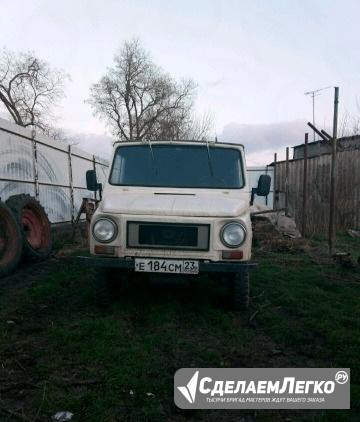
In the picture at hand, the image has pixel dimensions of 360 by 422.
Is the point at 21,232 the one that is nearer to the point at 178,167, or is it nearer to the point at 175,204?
the point at 178,167

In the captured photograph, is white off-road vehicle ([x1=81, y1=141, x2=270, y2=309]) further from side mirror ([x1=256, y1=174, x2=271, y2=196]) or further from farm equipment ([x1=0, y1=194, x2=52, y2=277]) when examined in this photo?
farm equipment ([x1=0, y1=194, x2=52, y2=277])

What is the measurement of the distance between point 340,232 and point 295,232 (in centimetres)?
248

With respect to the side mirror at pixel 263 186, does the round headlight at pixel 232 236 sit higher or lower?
lower

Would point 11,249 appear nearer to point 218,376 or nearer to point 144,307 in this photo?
point 144,307

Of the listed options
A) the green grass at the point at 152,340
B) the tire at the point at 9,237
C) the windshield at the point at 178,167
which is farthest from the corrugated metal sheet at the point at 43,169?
the windshield at the point at 178,167

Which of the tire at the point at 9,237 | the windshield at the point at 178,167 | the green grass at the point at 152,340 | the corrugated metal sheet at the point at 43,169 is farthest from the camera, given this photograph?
the corrugated metal sheet at the point at 43,169

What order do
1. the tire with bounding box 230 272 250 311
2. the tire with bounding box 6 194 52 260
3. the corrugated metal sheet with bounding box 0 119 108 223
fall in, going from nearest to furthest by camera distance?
1. the tire with bounding box 230 272 250 311
2. the tire with bounding box 6 194 52 260
3. the corrugated metal sheet with bounding box 0 119 108 223

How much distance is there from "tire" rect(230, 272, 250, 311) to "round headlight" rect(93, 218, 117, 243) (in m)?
1.47

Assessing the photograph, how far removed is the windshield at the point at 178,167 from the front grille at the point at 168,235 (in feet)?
3.07

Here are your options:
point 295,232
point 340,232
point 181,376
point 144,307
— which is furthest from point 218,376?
point 340,232

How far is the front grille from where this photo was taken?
414 centimetres

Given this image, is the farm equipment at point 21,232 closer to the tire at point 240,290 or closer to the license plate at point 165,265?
the license plate at point 165,265
